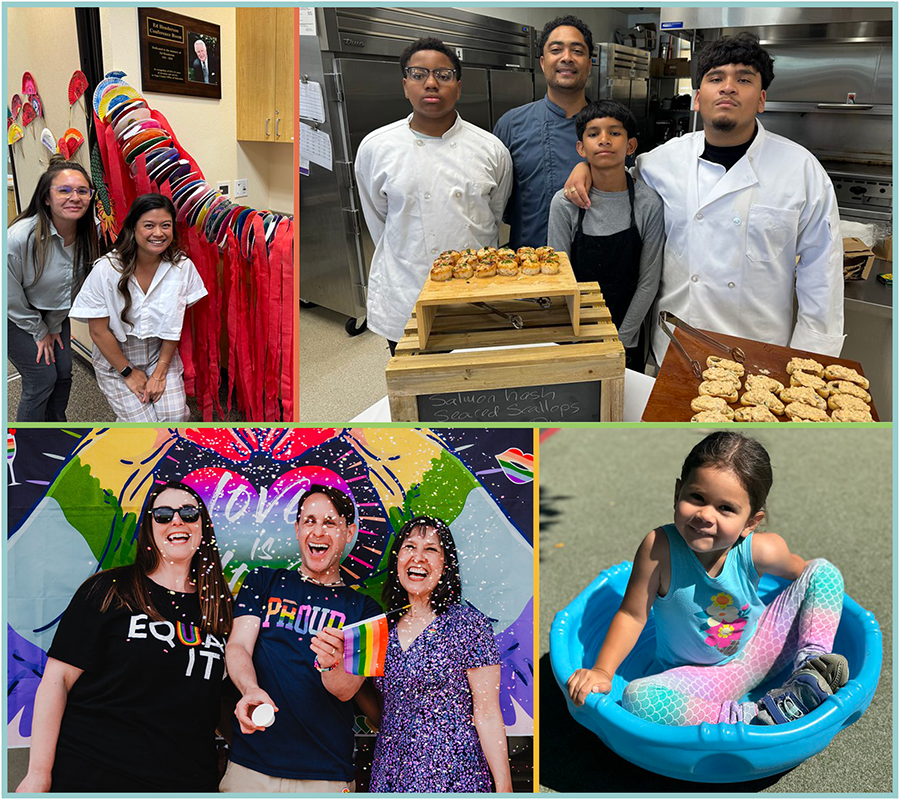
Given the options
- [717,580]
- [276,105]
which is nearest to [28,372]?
[276,105]

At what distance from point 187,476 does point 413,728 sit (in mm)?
639

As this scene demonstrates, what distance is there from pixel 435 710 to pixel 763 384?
868 millimetres

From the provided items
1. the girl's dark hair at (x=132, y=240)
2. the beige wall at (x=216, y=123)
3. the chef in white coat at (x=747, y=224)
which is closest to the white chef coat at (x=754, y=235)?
the chef in white coat at (x=747, y=224)

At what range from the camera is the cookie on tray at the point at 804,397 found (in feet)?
3.82

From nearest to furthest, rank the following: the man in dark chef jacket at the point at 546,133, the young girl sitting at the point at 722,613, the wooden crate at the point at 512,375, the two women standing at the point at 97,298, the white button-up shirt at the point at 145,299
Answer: the wooden crate at the point at 512,375 < the young girl sitting at the point at 722,613 < the man in dark chef jacket at the point at 546,133 < the two women standing at the point at 97,298 < the white button-up shirt at the point at 145,299

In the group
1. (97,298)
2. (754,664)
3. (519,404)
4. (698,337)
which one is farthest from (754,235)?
(97,298)

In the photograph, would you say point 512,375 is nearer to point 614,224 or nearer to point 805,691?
point 614,224

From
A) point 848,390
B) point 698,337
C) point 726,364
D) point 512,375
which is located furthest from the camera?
point 698,337

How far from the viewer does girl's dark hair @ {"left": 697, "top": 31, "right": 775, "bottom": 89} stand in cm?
132

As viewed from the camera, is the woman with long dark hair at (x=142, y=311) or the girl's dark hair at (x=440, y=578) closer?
the girl's dark hair at (x=440, y=578)

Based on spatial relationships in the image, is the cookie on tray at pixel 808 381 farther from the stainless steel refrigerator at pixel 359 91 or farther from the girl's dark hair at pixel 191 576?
the girl's dark hair at pixel 191 576

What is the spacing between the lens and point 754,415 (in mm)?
1136

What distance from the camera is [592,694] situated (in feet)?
4.01

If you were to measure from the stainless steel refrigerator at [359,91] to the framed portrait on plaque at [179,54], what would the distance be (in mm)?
232
